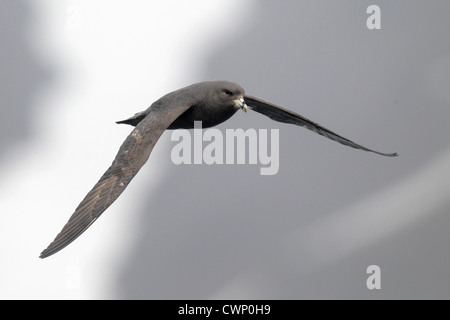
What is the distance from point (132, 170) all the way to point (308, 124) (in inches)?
123

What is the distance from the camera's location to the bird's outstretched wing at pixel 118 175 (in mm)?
7086

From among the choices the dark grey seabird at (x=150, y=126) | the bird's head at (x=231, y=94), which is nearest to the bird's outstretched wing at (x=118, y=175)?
the dark grey seabird at (x=150, y=126)

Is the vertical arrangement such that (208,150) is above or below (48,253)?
above

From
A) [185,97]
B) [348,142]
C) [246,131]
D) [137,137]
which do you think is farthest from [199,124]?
[246,131]

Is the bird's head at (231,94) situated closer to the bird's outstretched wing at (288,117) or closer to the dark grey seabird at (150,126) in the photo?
the dark grey seabird at (150,126)

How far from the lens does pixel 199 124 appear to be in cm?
853

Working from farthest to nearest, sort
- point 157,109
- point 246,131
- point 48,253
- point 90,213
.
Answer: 1. point 246,131
2. point 157,109
3. point 90,213
4. point 48,253

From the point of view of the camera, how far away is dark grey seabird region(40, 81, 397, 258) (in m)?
7.21

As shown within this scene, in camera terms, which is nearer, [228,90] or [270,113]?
[228,90]

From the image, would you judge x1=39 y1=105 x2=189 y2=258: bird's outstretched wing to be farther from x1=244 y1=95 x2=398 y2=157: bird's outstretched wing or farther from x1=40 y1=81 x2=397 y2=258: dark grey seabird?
x1=244 y1=95 x2=398 y2=157: bird's outstretched wing

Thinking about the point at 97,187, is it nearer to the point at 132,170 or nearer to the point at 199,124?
the point at 132,170

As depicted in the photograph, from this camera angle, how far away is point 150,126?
312 inches

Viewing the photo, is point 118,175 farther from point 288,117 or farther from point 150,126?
point 288,117

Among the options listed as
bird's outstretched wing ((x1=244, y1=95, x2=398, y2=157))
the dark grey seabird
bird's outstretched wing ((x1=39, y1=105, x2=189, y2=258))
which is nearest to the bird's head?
the dark grey seabird
